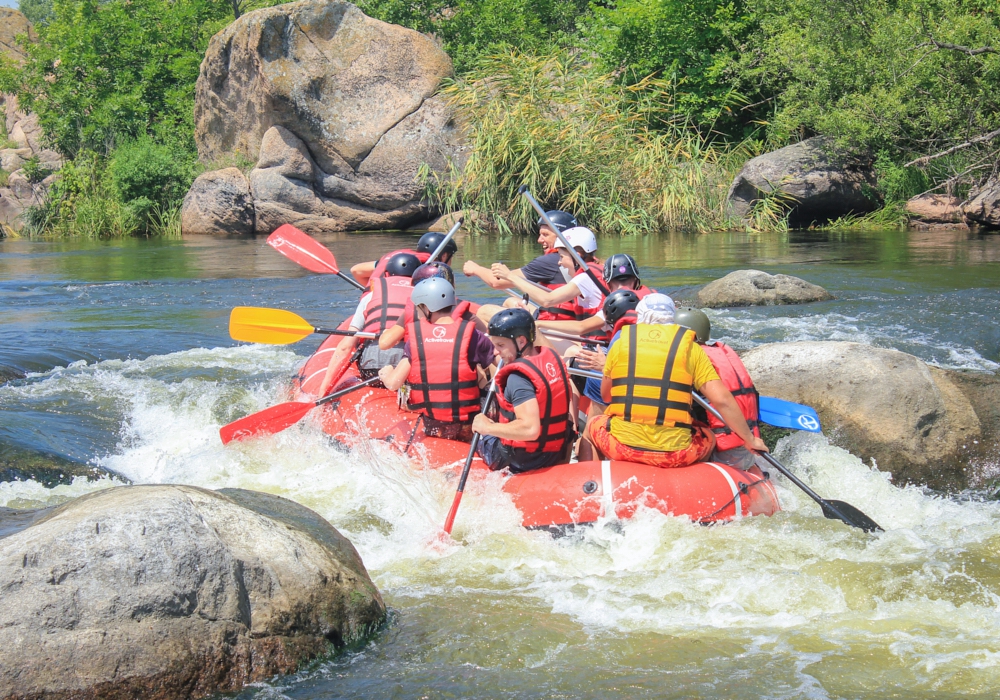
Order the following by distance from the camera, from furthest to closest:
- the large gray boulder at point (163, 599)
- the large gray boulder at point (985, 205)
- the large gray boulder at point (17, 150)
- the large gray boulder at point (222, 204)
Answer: the large gray boulder at point (17, 150), the large gray boulder at point (222, 204), the large gray boulder at point (985, 205), the large gray boulder at point (163, 599)

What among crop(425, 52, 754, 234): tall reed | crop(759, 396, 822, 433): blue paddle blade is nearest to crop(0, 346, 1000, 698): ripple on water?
crop(759, 396, 822, 433): blue paddle blade

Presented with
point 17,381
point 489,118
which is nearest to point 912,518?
point 17,381

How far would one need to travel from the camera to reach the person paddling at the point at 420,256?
23.7ft

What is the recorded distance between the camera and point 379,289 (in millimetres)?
6707

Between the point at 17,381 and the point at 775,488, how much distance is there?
5893 mm

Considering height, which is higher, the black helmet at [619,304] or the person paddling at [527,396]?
the black helmet at [619,304]

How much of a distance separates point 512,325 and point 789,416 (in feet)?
5.50

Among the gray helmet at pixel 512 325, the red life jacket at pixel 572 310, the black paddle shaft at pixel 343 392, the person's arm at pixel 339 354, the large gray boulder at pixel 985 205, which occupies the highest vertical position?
the large gray boulder at pixel 985 205

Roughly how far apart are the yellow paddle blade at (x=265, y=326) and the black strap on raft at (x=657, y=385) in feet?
9.91

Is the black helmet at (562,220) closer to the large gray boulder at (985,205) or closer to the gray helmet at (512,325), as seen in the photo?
the gray helmet at (512,325)

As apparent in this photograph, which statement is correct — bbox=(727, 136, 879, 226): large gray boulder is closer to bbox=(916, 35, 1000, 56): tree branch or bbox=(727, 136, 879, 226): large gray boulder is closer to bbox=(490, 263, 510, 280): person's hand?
bbox=(916, 35, 1000, 56): tree branch

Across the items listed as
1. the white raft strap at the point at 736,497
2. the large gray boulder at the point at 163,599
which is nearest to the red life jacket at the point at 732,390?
the white raft strap at the point at 736,497

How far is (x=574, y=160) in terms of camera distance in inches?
701

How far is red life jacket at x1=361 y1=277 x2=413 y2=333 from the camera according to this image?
21.7 ft
